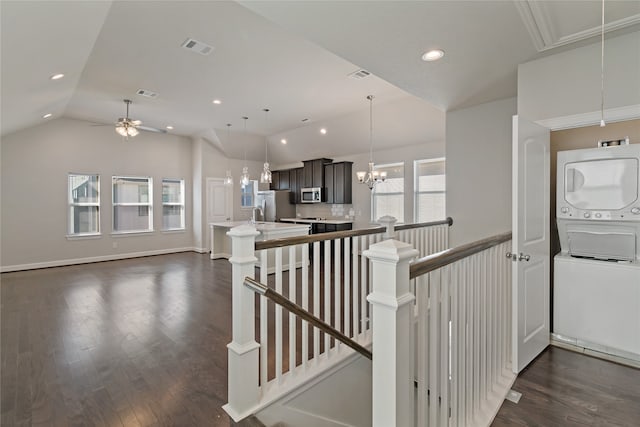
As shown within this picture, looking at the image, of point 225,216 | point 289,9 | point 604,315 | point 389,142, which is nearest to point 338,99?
point 389,142

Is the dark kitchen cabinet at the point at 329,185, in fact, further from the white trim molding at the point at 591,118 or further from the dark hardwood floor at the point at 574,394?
the dark hardwood floor at the point at 574,394

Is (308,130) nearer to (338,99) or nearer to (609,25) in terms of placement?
(338,99)

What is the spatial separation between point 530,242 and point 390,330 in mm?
1985

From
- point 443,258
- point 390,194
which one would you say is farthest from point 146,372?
point 390,194

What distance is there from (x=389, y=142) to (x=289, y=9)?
502 centimetres

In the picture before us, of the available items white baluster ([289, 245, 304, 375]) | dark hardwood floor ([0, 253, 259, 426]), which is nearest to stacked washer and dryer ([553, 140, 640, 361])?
white baluster ([289, 245, 304, 375])

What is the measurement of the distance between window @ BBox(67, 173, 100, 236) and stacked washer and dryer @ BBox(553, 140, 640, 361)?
28.4ft

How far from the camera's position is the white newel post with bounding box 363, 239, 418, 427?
1.02 meters

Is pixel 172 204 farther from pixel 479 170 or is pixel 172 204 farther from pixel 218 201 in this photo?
pixel 479 170

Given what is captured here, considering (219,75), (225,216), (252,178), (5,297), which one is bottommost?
(5,297)

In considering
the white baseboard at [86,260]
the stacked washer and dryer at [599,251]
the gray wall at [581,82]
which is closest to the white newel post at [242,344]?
the stacked washer and dryer at [599,251]

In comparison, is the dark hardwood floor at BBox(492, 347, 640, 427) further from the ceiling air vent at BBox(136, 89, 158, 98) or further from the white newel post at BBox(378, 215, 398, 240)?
the ceiling air vent at BBox(136, 89, 158, 98)

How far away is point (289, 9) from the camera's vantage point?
1.92 metres

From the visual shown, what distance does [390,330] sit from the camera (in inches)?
40.8
